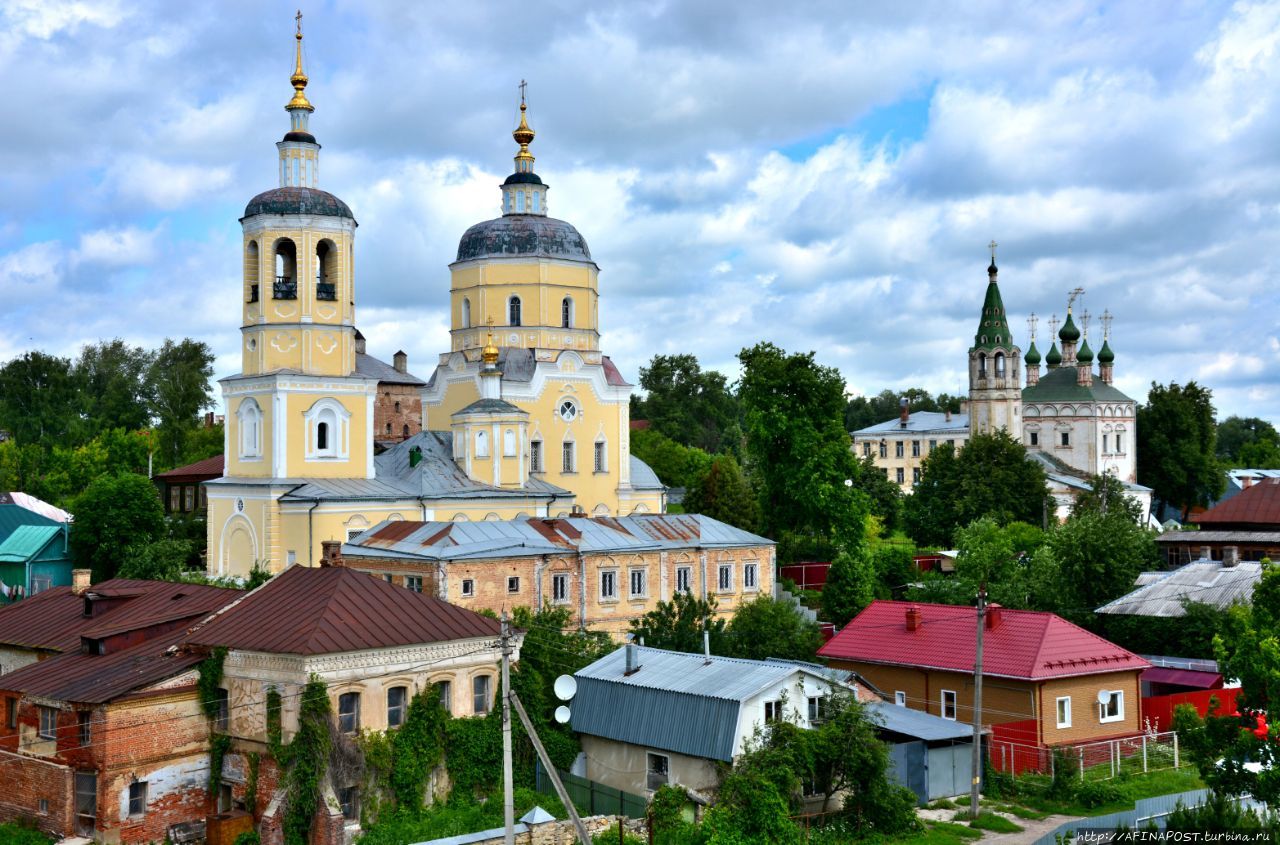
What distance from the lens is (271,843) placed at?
21.5m

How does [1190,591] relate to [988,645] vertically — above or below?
above

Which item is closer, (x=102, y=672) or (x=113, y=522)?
(x=102, y=672)

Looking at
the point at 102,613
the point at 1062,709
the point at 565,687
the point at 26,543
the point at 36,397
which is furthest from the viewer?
the point at 36,397

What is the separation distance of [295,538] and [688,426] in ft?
178

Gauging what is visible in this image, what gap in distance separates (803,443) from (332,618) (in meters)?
26.4

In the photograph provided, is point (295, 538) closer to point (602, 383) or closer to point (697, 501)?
point (602, 383)

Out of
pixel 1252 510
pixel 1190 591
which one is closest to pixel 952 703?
pixel 1190 591

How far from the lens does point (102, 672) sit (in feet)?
78.4

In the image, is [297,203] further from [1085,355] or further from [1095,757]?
[1085,355]

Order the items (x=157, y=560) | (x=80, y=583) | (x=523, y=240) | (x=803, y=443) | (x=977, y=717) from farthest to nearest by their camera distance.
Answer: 1. (x=523, y=240)
2. (x=803, y=443)
3. (x=157, y=560)
4. (x=80, y=583)
5. (x=977, y=717)

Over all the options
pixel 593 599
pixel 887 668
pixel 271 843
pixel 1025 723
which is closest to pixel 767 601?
pixel 593 599

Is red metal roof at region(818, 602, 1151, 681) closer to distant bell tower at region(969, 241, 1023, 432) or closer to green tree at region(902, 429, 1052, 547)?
green tree at region(902, 429, 1052, 547)

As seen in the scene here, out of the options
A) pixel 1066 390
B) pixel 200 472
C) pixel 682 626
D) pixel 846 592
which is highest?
pixel 1066 390

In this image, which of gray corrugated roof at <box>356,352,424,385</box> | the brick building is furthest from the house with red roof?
gray corrugated roof at <box>356,352,424,385</box>
